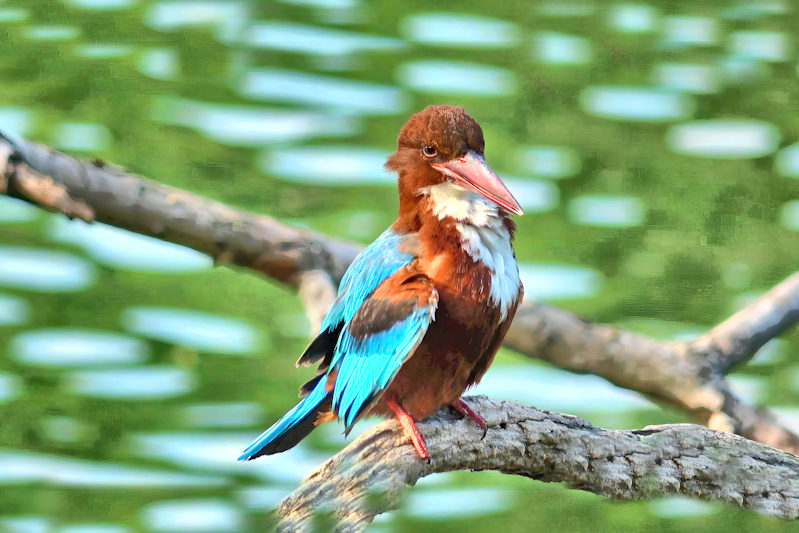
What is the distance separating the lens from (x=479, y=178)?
6.89 feet

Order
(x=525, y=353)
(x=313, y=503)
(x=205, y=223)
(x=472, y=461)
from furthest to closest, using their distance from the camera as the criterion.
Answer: (x=525, y=353) → (x=205, y=223) → (x=472, y=461) → (x=313, y=503)

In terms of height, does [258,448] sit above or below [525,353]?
below

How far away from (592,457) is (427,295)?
0.53m

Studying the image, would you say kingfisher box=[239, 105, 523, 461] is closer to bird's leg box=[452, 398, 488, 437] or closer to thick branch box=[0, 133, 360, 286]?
bird's leg box=[452, 398, 488, 437]

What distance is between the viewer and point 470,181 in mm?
2113

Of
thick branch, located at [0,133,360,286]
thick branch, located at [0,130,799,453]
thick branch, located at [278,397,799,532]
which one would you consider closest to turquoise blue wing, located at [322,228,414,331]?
thick branch, located at [278,397,799,532]

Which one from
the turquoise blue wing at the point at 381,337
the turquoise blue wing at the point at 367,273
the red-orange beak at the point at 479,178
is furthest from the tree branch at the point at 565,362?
the red-orange beak at the point at 479,178

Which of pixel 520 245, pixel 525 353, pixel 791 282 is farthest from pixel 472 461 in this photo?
pixel 520 245

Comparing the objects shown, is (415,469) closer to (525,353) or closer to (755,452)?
(755,452)

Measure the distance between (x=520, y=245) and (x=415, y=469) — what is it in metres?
2.00

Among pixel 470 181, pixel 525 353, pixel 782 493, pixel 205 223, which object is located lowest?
pixel 782 493

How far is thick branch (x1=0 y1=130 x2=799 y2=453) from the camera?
3115 mm

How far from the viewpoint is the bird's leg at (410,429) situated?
216 centimetres

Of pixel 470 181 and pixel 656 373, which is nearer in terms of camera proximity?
pixel 470 181
